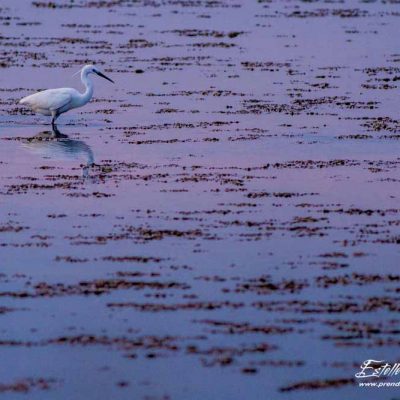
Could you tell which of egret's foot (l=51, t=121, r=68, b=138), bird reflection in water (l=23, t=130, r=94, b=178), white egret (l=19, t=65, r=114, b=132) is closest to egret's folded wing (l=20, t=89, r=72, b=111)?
white egret (l=19, t=65, r=114, b=132)

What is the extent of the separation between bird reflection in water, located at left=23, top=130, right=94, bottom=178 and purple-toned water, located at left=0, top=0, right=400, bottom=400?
0.24 feet

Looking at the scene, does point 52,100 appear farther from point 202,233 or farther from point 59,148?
point 202,233

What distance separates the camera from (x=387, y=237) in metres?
16.4

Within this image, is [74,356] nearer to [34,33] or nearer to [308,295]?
[308,295]

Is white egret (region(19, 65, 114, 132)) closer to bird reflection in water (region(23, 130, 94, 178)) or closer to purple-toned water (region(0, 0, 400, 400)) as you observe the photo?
purple-toned water (region(0, 0, 400, 400))

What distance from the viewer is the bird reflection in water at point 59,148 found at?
22.1m

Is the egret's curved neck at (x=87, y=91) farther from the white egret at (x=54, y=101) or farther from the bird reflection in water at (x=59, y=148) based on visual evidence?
the bird reflection in water at (x=59, y=148)

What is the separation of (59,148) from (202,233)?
700 centimetres

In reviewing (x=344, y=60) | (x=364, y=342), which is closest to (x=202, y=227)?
(x=364, y=342)

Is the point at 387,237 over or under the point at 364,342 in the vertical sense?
over

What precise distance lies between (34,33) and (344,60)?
40.2 ft

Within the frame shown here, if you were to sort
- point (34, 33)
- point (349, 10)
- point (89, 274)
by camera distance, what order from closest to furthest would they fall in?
point (89, 274), point (34, 33), point (349, 10)

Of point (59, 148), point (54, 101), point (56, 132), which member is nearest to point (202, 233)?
point (59, 148)

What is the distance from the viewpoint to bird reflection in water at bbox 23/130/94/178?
2206 cm
